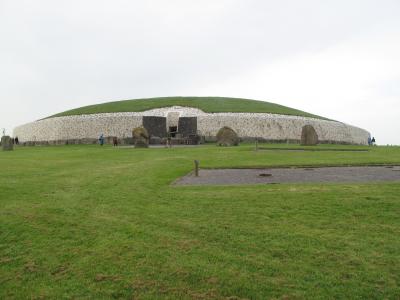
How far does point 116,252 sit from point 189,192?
4106 millimetres

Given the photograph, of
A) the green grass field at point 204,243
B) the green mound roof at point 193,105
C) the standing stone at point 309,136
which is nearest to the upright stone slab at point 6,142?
the green mound roof at point 193,105

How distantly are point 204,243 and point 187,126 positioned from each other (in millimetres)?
39393

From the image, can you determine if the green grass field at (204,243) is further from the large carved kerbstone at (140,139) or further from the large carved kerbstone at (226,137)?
the large carved kerbstone at (226,137)

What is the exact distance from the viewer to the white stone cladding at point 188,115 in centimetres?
4509

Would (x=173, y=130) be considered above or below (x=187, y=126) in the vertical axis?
below

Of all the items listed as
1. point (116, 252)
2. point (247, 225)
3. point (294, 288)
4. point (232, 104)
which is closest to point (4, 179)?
point (116, 252)

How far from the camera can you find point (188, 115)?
154ft

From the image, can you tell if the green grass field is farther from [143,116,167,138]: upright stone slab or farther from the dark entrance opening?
the dark entrance opening

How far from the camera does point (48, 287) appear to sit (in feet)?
16.6

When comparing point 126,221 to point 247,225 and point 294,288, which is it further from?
point 294,288

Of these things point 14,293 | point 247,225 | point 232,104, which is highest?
point 232,104

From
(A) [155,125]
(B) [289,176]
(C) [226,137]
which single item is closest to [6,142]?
(A) [155,125]

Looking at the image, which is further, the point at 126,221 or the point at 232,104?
the point at 232,104

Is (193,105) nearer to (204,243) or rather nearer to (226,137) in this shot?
(226,137)
